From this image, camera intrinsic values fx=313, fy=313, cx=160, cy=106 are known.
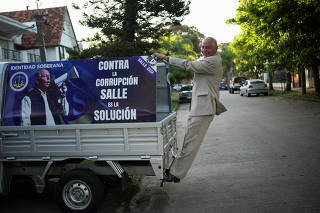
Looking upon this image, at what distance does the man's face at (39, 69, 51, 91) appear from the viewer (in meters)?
4.48

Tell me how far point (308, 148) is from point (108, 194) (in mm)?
4756

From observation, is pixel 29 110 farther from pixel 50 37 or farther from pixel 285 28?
pixel 50 37

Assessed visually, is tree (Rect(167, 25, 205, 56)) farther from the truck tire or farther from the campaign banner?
the truck tire

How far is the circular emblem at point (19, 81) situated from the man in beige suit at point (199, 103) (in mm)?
2094

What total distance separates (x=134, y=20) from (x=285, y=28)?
29.1 ft

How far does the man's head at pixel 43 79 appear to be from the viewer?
4.48m

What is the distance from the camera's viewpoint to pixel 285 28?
16.2 m

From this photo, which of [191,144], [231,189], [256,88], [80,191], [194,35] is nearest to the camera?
[80,191]

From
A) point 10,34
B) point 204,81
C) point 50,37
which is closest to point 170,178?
point 204,81

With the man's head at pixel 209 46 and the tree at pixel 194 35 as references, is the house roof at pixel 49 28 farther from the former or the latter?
the tree at pixel 194 35

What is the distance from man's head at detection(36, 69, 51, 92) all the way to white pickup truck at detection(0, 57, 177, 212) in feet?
0.17

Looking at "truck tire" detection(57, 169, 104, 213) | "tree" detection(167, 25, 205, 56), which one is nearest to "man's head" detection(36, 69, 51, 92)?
"truck tire" detection(57, 169, 104, 213)

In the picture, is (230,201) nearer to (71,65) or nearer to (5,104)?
(71,65)

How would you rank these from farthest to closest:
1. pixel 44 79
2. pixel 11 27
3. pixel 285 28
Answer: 1. pixel 11 27
2. pixel 285 28
3. pixel 44 79
